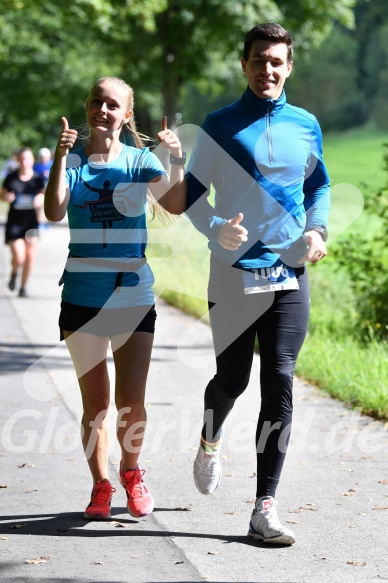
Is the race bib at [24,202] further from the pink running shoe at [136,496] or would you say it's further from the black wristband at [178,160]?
the black wristband at [178,160]

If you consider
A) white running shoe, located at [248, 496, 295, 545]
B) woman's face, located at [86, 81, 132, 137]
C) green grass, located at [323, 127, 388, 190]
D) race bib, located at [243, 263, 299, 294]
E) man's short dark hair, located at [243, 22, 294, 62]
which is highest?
green grass, located at [323, 127, 388, 190]

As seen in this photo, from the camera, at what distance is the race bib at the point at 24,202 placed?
583 inches

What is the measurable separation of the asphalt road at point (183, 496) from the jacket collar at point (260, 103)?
6.03 feet

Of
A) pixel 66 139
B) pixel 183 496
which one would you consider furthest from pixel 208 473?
pixel 66 139

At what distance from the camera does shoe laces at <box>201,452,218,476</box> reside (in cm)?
→ 535

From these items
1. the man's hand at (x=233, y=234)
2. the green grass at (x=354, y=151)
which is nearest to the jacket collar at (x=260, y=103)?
the man's hand at (x=233, y=234)

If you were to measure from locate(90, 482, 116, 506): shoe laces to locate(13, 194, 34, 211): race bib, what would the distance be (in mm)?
9980

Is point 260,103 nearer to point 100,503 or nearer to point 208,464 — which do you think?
point 208,464

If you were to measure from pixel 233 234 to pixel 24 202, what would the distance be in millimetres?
10561

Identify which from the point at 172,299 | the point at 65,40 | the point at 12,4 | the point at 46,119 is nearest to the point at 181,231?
the point at 12,4

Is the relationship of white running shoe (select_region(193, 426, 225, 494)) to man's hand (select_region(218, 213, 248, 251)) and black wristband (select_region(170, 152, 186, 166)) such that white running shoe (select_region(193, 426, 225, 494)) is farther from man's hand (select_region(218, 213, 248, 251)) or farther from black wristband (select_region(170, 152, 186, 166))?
black wristband (select_region(170, 152, 186, 166))

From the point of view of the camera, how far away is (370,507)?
17.7ft

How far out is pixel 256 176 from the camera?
4.78 metres

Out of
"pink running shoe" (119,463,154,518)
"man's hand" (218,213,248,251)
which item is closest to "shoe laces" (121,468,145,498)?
"pink running shoe" (119,463,154,518)
